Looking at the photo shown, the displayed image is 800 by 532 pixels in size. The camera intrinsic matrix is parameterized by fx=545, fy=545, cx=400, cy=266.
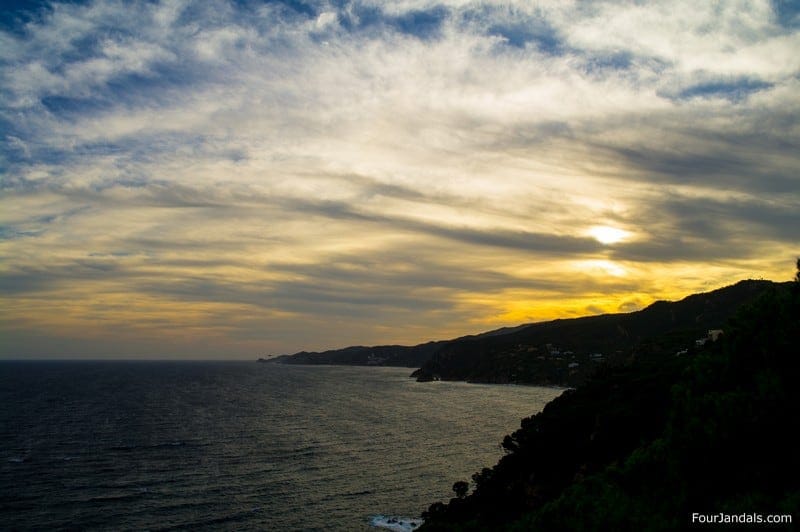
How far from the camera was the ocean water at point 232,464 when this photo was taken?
6969 centimetres

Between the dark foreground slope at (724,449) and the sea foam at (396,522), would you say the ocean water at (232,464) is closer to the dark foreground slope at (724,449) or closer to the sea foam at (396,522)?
the sea foam at (396,522)

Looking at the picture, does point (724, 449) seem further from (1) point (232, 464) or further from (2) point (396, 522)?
(1) point (232, 464)

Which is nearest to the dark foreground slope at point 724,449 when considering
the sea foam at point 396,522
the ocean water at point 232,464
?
the sea foam at point 396,522

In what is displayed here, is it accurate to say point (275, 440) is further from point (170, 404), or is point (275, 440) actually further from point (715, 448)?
point (715, 448)

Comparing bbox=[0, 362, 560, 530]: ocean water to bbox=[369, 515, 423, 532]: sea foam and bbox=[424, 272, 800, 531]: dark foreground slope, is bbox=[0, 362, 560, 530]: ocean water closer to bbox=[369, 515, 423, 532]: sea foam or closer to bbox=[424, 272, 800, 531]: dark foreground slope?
bbox=[369, 515, 423, 532]: sea foam

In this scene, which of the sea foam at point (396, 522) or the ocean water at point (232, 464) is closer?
the sea foam at point (396, 522)

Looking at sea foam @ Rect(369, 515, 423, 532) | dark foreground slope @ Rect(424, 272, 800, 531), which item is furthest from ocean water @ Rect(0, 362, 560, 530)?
dark foreground slope @ Rect(424, 272, 800, 531)

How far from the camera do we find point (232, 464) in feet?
313

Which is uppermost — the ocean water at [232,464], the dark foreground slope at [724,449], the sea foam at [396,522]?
the dark foreground slope at [724,449]

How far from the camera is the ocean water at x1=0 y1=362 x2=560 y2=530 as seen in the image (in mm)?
69688

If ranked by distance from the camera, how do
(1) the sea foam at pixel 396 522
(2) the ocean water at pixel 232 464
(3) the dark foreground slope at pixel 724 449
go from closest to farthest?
(3) the dark foreground slope at pixel 724 449, (1) the sea foam at pixel 396 522, (2) the ocean water at pixel 232 464

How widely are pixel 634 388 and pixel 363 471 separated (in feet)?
151

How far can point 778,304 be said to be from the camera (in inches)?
1109

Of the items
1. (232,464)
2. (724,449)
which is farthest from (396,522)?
(724,449)
